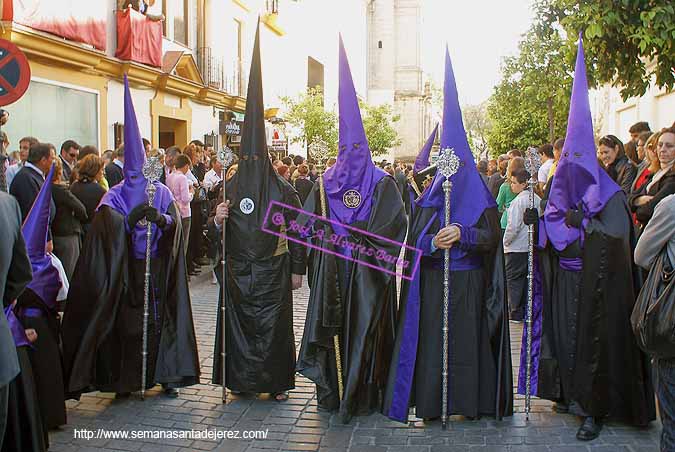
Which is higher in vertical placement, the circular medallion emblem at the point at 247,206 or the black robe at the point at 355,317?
the circular medallion emblem at the point at 247,206

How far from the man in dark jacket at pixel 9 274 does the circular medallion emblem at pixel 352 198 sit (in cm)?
275

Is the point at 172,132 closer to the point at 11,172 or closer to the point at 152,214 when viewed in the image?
the point at 11,172

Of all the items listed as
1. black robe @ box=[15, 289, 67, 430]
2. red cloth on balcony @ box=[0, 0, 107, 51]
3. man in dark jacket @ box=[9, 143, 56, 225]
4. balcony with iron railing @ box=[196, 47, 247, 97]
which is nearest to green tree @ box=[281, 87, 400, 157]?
balcony with iron railing @ box=[196, 47, 247, 97]

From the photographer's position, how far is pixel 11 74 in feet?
22.7

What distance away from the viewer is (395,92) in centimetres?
7219

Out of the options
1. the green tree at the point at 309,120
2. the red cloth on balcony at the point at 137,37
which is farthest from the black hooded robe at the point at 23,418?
the green tree at the point at 309,120

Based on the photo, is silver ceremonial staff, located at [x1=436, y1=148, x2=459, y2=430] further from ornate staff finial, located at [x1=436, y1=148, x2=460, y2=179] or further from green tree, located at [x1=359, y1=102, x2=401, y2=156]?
green tree, located at [x1=359, y1=102, x2=401, y2=156]

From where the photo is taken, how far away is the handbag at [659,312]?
4043 mm

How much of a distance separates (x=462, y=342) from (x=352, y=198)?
54.7 inches

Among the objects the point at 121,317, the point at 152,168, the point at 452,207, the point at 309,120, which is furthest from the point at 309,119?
the point at 452,207

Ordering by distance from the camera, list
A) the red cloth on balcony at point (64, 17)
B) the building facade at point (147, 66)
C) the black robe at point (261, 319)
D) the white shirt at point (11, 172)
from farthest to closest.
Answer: the building facade at point (147, 66) → the red cloth on balcony at point (64, 17) → the white shirt at point (11, 172) → the black robe at point (261, 319)

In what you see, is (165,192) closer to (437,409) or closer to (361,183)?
(361,183)

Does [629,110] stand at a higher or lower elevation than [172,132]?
higher

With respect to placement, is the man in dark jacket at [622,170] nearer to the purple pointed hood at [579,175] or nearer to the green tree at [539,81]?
the purple pointed hood at [579,175]
